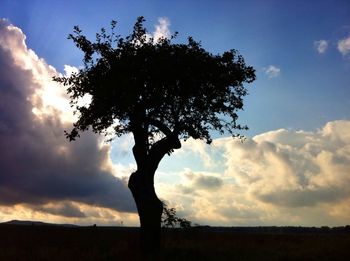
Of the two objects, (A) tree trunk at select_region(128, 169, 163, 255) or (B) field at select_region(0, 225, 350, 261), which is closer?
(B) field at select_region(0, 225, 350, 261)

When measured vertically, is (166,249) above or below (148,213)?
below

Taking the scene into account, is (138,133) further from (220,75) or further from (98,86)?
(220,75)

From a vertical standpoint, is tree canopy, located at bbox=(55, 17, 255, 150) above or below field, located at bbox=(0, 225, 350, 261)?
above

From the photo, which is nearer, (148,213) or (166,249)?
(148,213)

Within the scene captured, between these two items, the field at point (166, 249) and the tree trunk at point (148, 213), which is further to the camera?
A: the tree trunk at point (148, 213)

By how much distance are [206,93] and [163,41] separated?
4.64 meters

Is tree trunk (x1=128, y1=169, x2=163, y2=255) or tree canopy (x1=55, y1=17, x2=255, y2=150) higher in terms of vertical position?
tree canopy (x1=55, y1=17, x2=255, y2=150)

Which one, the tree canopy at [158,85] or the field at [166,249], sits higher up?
the tree canopy at [158,85]

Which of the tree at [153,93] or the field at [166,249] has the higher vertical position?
the tree at [153,93]

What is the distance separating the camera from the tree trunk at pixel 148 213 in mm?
28250

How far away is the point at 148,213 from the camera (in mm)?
28281

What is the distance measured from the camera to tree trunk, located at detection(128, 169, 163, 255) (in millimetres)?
28250

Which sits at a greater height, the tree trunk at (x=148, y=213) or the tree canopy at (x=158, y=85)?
the tree canopy at (x=158, y=85)

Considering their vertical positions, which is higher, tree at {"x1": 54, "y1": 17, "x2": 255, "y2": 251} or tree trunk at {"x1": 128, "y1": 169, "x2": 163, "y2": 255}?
tree at {"x1": 54, "y1": 17, "x2": 255, "y2": 251}
